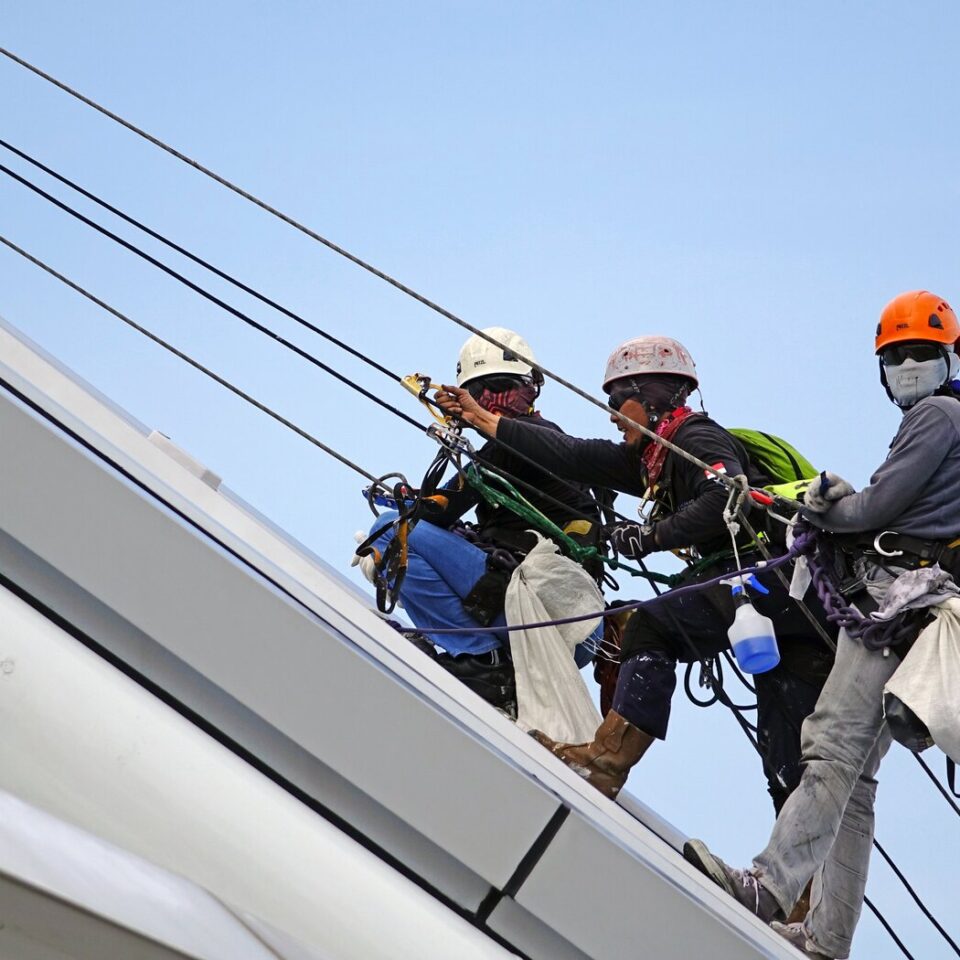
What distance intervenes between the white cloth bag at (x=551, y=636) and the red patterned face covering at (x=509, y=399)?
0.75m

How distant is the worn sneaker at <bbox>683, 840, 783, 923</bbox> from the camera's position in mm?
3779

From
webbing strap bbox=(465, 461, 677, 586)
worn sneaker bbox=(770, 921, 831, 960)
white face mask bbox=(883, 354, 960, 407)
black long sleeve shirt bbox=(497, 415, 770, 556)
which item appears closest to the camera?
worn sneaker bbox=(770, 921, 831, 960)

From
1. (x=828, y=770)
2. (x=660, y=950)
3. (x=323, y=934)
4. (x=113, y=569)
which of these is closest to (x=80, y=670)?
(x=113, y=569)

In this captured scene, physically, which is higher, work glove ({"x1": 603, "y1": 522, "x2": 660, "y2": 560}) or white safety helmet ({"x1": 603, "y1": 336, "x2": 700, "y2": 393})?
white safety helmet ({"x1": 603, "y1": 336, "x2": 700, "y2": 393})

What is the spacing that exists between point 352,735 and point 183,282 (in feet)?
13.7

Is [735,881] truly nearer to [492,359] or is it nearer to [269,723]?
[269,723]

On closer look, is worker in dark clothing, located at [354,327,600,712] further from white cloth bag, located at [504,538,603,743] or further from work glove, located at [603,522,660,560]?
work glove, located at [603,522,660,560]

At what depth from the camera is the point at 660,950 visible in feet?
6.58

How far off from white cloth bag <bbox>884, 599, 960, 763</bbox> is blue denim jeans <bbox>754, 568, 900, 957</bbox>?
155 millimetres

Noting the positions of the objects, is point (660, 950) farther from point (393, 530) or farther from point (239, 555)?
point (393, 530)

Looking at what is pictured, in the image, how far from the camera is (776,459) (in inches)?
204

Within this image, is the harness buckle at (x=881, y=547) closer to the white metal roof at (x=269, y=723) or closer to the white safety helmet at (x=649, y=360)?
the white safety helmet at (x=649, y=360)

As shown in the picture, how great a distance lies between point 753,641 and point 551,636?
5.23 ft

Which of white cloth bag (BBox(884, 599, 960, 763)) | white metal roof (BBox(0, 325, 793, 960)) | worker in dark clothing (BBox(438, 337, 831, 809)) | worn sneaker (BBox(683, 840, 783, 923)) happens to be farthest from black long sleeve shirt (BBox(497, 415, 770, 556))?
white metal roof (BBox(0, 325, 793, 960))
